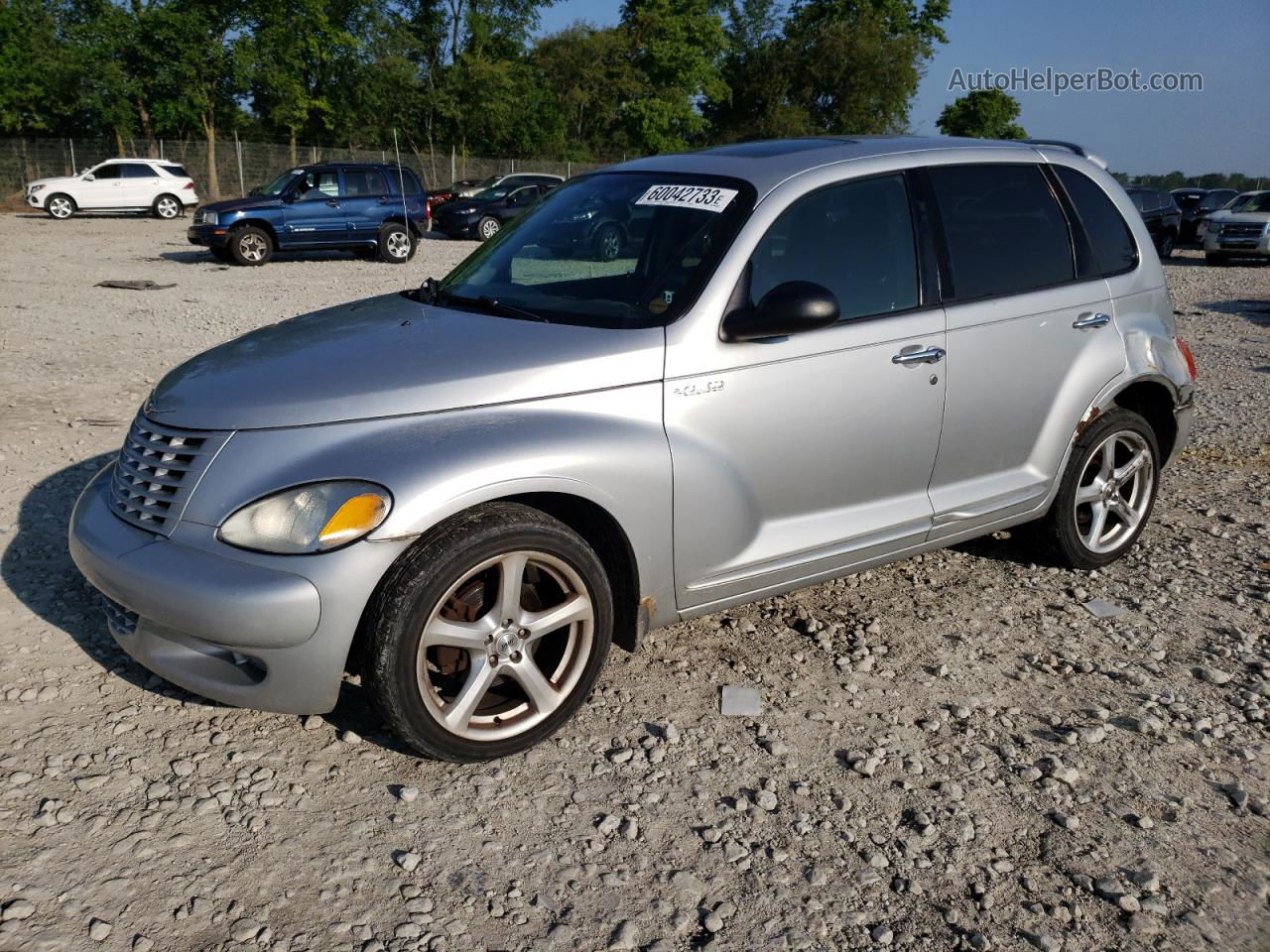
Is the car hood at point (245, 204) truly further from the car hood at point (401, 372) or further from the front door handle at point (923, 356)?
the front door handle at point (923, 356)

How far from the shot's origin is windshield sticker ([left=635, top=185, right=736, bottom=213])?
3.88 metres

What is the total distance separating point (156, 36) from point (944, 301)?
45015mm

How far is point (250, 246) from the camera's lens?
18.9 metres

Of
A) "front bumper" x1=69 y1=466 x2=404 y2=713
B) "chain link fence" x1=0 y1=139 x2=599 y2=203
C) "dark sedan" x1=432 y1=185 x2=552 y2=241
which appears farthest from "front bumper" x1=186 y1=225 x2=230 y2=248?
"chain link fence" x1=0 y1=139 x2=599 y2=203

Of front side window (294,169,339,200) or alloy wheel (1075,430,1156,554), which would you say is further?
front side window (294,169,339,200)

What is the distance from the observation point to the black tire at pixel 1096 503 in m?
4.73

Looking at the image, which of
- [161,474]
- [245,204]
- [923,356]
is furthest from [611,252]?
[245,204]

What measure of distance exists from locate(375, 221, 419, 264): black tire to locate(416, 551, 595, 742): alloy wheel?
58.3 ft

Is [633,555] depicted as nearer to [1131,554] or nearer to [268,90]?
[1131,554]

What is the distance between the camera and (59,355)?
30.3 feet

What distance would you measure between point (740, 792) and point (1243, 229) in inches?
923

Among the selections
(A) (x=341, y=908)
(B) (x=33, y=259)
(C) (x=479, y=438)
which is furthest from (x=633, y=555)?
(B) (x=33, y=259)

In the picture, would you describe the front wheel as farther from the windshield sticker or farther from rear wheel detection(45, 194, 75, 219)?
the windshield sticker

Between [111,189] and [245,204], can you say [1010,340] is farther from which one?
[111,189]
